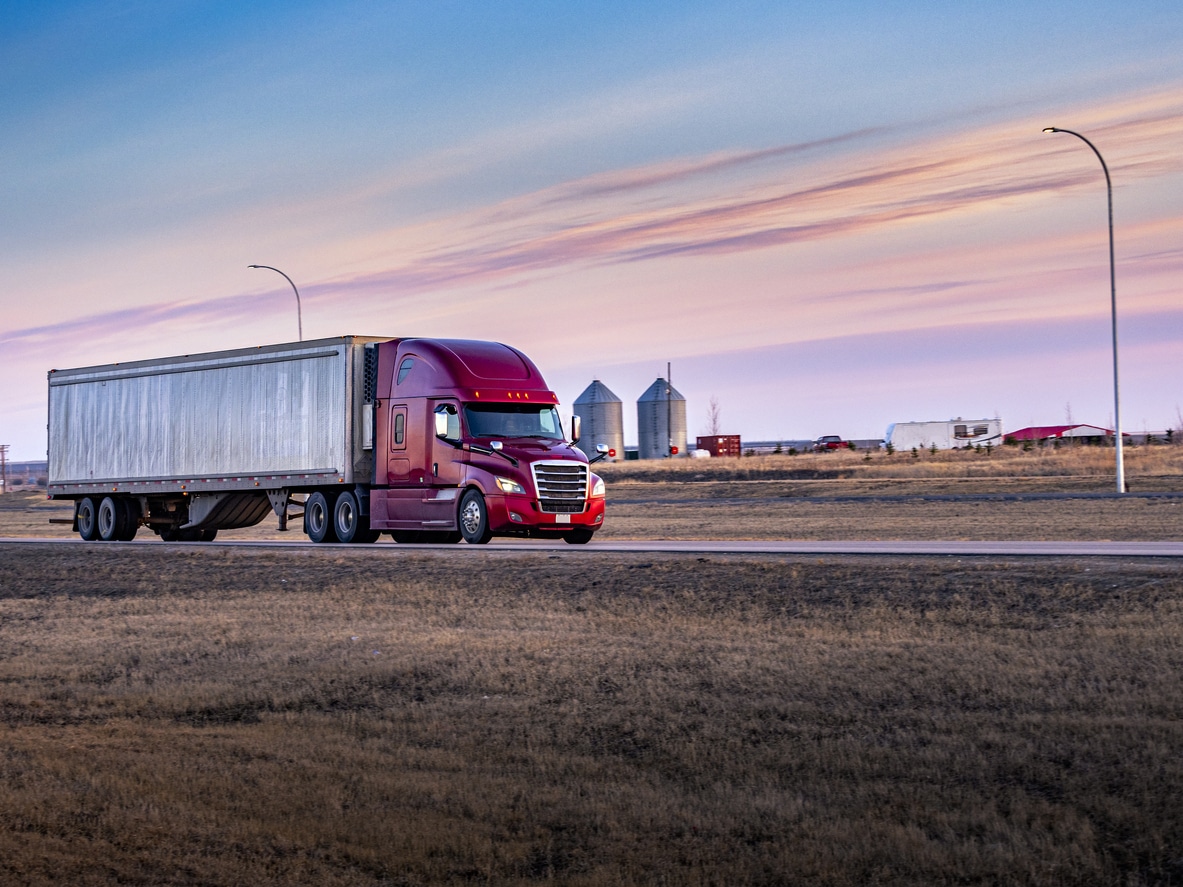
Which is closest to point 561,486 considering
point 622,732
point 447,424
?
point 447,424

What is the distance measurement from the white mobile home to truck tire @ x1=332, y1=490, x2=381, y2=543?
9217cm

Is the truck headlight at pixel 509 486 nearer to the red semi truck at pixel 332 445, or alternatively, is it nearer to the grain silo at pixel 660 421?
the red semi truck at pixel 332 445

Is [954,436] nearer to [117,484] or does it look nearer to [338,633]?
[117,484]

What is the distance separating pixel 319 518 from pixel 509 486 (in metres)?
6.11

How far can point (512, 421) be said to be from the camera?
83.7ft

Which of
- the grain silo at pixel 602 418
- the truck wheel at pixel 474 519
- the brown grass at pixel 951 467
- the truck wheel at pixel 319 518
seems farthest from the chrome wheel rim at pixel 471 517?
the grain silo at pixel 602 418

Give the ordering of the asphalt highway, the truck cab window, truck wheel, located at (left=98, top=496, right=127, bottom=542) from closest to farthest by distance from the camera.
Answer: the asphalt highway < the truck cab window < truck wheel, located at (left=98, top=496, right=127, bottom=542)

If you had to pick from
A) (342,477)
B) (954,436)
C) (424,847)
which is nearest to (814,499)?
(342,477)

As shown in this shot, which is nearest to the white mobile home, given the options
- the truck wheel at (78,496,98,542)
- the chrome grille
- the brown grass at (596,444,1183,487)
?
the brown grass at (596,444,1183,487)

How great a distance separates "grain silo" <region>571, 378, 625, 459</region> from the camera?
367ft

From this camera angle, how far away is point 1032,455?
2785 inches

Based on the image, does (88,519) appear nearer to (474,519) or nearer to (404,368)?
(404,368)

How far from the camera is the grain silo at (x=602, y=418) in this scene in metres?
112

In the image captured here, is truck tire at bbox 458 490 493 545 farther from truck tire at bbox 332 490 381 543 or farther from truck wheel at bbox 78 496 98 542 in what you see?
truck wheel at bbox 78 496 98 542
